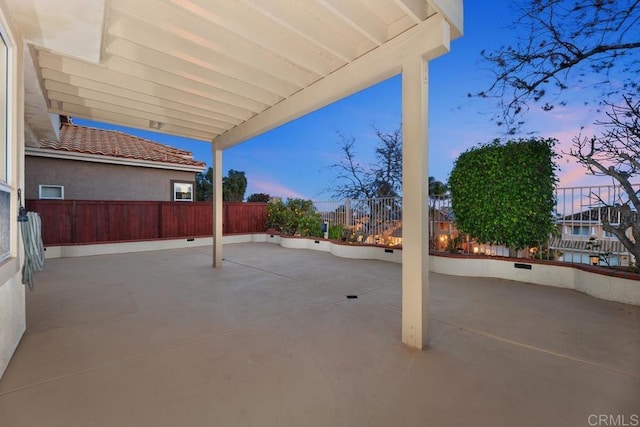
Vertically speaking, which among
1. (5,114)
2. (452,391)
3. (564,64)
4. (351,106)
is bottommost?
(452,391)

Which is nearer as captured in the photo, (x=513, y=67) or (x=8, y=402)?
(x=8, y=402)

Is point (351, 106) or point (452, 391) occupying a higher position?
point (351, 106)

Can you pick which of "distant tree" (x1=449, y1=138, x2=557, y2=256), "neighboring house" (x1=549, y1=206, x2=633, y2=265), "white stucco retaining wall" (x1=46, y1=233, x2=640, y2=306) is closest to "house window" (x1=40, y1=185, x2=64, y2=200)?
"white stucco retaining wall" (x1=46, y1=233, x2=640, y2=306)

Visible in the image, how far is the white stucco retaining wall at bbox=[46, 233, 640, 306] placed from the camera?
379 cm

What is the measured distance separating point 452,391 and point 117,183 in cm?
1130

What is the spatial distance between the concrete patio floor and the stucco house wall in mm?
6349

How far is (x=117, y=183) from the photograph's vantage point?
31.5 ft

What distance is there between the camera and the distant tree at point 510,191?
477 cm

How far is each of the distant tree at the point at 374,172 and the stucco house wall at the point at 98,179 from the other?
264 inches

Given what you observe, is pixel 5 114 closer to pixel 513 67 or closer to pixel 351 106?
pixel 513 67

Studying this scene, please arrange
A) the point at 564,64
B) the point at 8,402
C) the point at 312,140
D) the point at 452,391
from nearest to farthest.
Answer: the point at 8,402 → the point at 452,391 → the point at 564,64 → the point at 312,140

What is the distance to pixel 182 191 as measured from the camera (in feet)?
37.0

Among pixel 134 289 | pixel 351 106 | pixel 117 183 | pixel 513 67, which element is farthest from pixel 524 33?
pixel 117 183

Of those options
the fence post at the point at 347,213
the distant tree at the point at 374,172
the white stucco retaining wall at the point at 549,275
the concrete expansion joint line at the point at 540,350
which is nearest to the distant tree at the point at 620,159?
the white stucco retaining wall at the point at 549,275
